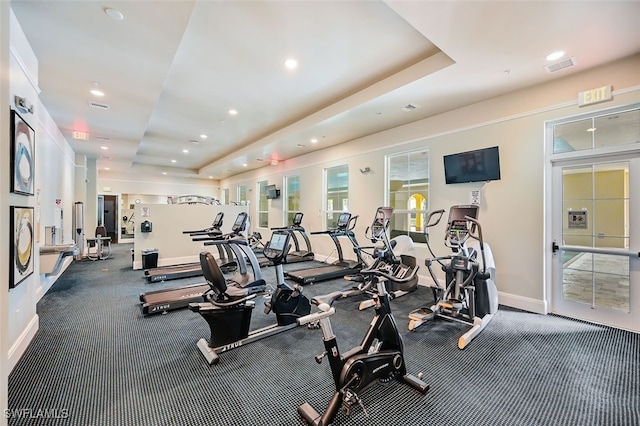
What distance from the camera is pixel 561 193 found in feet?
12.6

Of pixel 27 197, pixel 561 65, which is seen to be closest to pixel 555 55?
pixel 561 65

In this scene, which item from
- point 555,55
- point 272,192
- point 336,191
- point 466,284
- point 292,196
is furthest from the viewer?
point 272,192

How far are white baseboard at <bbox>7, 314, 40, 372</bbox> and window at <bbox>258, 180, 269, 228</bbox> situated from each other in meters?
7.92

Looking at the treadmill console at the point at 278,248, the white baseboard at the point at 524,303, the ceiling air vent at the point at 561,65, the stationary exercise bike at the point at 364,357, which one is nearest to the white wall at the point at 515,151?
the white baseboard at the point at 524,303

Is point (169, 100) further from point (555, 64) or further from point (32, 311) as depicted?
point (555, 64)

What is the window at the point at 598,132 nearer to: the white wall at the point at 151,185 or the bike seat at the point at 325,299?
the bike seat at the point at 325,299

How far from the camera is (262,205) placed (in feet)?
37.1

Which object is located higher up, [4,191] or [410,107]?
[410,107]

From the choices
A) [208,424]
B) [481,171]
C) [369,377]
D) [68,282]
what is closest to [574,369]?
[369,377]

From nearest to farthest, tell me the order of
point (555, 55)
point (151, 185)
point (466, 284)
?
point (555, 55), point (466, 284), point (151, 185)

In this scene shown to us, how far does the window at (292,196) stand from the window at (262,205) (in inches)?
64.0

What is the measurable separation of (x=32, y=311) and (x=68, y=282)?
2.79 meters

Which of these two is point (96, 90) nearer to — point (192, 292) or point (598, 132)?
point (192, 292)

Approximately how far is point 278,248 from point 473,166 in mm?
3385
